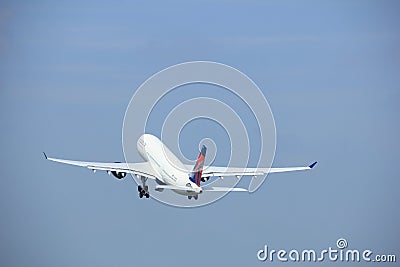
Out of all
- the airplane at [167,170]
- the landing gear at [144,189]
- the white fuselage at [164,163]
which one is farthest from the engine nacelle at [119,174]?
the white fuselage at [164,163]

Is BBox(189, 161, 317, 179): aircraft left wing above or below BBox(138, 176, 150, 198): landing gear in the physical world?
above

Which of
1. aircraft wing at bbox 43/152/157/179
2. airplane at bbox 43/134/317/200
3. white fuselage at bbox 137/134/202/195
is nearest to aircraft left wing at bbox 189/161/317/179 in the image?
airplane at bbox 43/134/317/200

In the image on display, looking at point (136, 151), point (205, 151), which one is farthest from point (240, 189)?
point (136, 151)

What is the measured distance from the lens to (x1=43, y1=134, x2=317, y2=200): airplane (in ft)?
477

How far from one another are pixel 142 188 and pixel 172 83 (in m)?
17.3

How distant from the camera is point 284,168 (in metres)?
154

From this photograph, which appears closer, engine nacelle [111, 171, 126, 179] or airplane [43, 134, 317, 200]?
airplane [43, 134, 317, 200]

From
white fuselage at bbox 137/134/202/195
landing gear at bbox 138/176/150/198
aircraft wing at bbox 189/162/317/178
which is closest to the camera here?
white fuselage at bbox 137/134/202/195

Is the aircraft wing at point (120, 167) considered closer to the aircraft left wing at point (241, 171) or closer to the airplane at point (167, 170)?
the airplane at point (167, 170)

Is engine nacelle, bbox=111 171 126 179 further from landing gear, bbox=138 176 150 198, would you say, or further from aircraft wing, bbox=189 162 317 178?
aircraft wing, bbox=189 162 317 178

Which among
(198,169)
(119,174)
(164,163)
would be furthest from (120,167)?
(198,169)

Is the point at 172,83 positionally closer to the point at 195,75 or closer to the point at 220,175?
the point at 195,75

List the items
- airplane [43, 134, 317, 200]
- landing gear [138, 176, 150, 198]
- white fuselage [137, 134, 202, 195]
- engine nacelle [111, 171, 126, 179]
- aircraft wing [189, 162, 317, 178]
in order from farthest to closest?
engine nacelle [111, 171, 126, 179], landing gear [138, 176, 150, 198], aircraft wing [189, 162, 317, 178], white fuselage [137, 134, 202, 195], airplane [43, 134, 317, 200]

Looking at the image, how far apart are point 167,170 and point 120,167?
12.6 meters
